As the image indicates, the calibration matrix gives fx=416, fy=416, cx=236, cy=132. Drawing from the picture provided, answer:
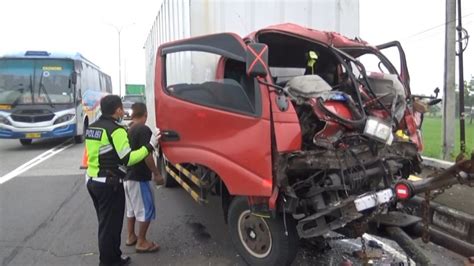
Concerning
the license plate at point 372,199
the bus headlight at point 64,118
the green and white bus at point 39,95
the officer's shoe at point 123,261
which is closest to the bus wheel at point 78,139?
the green and white bus at point 39,95

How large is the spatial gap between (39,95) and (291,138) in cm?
1233

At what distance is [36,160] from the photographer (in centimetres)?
1114

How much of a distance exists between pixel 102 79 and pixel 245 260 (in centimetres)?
1929

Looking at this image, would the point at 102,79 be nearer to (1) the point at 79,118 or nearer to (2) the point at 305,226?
(1) the point at 79,118

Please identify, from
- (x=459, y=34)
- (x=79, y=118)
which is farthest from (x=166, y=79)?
(x=79, y=118)

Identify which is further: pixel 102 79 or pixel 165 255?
pixel 102 79

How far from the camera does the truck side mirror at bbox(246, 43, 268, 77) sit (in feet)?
11.2

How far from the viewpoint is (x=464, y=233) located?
3154mm

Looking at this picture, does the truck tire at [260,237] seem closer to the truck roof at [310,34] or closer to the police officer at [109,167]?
the police officer at [109,167]

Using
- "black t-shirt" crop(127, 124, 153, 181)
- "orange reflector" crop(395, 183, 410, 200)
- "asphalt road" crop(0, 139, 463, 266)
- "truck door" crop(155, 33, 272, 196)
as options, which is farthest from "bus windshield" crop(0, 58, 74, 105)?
"orange reflector" crop(395, 183, 410, 200)

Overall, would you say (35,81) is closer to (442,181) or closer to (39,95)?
(39,95)

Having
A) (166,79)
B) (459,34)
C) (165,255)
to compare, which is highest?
(459,34)

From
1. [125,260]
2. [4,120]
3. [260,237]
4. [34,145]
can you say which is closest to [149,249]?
[125,260]

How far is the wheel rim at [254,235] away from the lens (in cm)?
378
